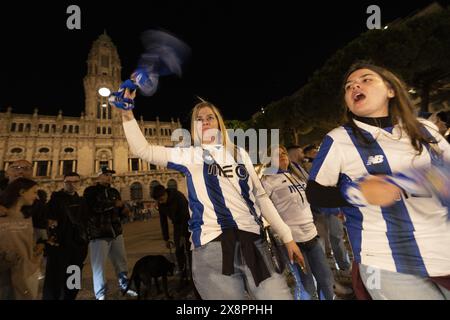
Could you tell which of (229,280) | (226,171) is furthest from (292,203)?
(229,280)

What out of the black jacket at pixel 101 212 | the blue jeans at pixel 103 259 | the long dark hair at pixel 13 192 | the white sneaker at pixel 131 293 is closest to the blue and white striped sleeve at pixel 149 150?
the long dark hair at pixel 13 192

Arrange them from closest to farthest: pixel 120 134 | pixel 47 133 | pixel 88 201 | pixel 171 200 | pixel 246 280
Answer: pixel 246 280 < pixel 88 201 < pixel 171 200 < pixel 47 133 < pixel 120 134

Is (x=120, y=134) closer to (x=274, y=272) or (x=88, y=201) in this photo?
(x=88, y=201)

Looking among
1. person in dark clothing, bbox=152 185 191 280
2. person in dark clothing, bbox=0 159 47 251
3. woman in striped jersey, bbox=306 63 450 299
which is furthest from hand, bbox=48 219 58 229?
woman in striped jersey, bbox=306 63 450 299

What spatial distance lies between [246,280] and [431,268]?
1.06m

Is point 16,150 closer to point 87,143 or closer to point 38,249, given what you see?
point 87,143

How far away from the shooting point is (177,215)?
496cm

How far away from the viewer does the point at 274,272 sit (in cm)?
168

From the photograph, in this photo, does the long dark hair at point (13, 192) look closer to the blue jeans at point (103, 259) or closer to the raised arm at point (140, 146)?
the blue jeans at point (103, 259)

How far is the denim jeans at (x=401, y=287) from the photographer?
116cm

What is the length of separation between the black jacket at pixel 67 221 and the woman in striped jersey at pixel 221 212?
9.44 feet

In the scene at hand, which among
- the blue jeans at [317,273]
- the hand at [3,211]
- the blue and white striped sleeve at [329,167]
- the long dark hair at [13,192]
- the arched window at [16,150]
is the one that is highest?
the arched window at [16,150]
